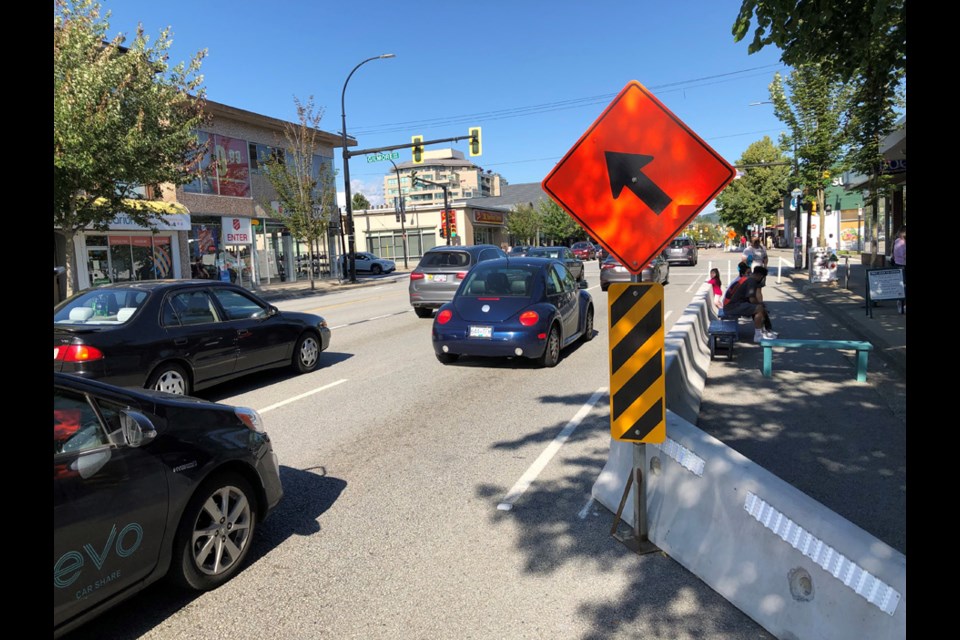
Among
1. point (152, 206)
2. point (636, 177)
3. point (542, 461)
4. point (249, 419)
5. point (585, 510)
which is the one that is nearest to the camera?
point (636, 177)

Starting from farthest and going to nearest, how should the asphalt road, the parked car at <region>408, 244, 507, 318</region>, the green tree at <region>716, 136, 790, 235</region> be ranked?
1. the green tree at <region>716, 136, 790, 235</region>
2. the parked car at <region>408, 244, 507, 318</region>
3. the asphalt road

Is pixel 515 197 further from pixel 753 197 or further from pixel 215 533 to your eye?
pixel 215 533

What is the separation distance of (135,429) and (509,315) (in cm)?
648

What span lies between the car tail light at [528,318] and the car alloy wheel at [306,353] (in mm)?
3125

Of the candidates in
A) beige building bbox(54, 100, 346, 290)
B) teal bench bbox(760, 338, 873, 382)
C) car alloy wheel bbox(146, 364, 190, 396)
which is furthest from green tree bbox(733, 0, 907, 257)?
beige building bbox(54, 100, 346, 290)

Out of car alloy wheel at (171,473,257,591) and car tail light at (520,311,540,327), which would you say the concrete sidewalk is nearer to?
car tail light at (520,311,540,327)

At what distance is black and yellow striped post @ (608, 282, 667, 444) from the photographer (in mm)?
4070

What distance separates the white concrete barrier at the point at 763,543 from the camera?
108 inches

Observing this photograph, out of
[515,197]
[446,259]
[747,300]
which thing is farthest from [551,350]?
[515,197]

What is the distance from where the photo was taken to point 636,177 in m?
4.07

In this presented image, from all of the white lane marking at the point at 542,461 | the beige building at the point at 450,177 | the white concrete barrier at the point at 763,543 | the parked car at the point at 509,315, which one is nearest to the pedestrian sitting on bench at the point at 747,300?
the parked car at the point at 509,315

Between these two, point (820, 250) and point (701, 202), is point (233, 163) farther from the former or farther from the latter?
point (701, 202)

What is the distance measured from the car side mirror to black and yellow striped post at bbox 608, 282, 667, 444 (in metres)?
2.55
